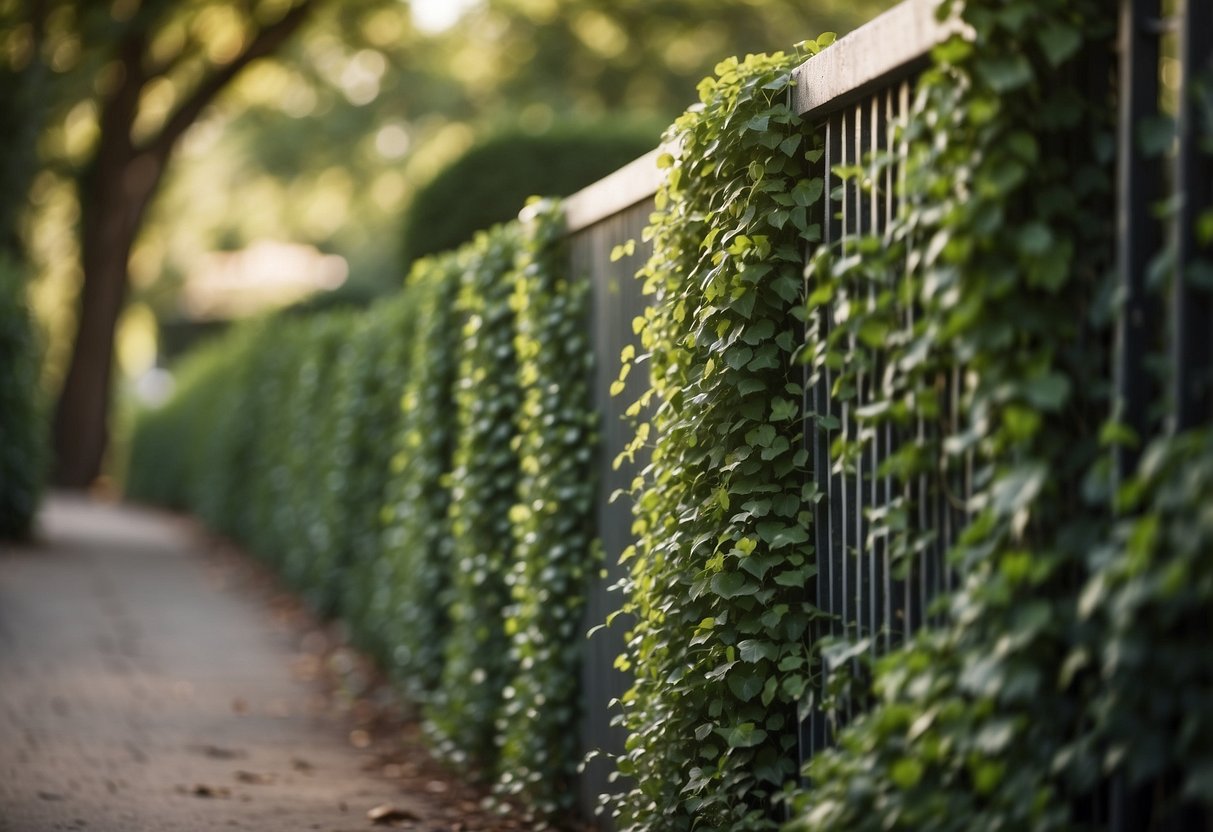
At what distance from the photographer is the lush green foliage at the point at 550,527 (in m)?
5.86

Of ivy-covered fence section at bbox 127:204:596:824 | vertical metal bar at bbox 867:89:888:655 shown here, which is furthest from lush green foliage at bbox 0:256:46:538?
vertical metal bar at bbox 867:89:888:655

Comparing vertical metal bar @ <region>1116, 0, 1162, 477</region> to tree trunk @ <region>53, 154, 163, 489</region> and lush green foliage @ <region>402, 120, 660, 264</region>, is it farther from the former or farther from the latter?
tree trunk @ <region>53, 154, 163, 489</region>

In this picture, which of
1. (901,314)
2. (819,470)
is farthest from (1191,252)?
(819,470)

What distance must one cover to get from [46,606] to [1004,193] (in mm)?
9879

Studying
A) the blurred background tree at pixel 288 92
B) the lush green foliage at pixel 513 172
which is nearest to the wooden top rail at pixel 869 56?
the lush green foliage at pixel 513 172

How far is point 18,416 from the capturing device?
556 inches

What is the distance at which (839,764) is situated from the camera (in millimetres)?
3162

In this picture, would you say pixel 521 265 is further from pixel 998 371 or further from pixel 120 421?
pixel 120 421

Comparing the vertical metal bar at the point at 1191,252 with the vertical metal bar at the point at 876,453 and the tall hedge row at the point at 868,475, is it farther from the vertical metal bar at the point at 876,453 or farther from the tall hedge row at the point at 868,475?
the vertical metal bar at the point at 876,453

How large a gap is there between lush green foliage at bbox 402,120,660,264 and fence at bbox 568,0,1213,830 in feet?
30.8

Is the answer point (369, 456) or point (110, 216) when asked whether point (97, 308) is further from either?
point (369, 456)

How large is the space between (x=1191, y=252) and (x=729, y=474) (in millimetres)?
1731

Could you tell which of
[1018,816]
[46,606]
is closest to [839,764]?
[1018,816]

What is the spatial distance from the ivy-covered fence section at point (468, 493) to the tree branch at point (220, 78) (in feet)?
39.9
